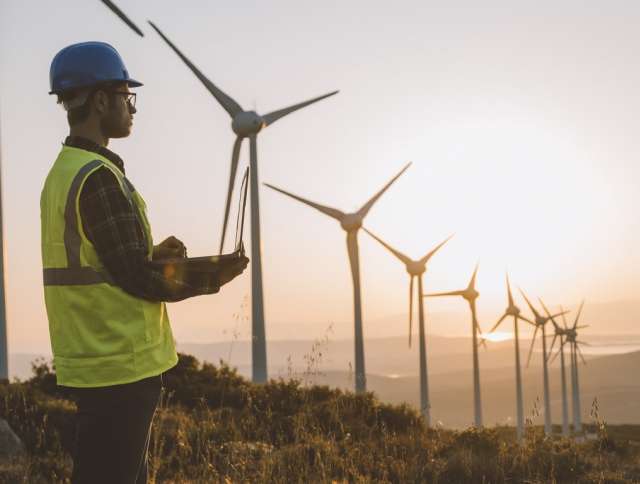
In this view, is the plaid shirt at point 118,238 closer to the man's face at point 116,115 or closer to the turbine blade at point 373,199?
the man's face at point 116,115

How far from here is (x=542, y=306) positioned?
52.6 meters

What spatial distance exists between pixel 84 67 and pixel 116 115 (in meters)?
0.23

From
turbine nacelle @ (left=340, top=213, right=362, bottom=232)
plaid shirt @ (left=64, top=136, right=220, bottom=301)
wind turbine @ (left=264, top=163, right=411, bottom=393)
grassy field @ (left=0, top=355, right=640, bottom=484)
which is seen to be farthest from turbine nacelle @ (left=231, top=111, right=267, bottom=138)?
plaid shirt @ (left=64, top=136, right=220, bottom=301)

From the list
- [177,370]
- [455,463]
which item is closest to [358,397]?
[177,370]

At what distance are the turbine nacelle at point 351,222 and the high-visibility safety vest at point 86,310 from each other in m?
32.2

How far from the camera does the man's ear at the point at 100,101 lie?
3.14 m

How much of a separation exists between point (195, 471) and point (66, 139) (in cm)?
509

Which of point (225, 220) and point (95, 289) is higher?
point (225, 220)

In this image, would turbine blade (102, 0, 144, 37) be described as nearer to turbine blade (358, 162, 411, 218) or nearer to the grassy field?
the grassy field

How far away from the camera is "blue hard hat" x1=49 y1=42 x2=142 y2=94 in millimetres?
3107

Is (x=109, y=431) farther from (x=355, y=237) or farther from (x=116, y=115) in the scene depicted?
(x=355, y=237)

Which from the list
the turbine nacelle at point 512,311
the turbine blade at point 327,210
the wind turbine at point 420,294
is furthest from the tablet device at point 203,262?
the turbine nacelle at point 512,311

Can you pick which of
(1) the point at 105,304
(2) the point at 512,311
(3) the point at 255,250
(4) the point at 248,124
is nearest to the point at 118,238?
(1) the point at 105,304

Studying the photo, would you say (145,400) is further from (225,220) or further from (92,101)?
(225,220)
